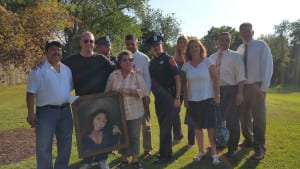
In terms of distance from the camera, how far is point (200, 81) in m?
6.60

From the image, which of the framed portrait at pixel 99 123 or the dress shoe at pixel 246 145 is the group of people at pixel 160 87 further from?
the dress shoe at pixel 246 145

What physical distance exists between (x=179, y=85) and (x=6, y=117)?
9.10 meters

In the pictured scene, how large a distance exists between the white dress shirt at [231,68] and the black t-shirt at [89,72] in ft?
7.15

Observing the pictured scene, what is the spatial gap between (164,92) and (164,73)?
1.18ft

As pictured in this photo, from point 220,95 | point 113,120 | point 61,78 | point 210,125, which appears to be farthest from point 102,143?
point 220,95

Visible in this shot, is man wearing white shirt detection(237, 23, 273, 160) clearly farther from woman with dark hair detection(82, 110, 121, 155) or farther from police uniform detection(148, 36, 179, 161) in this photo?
woman with dark hair detection(82, 110, 121, 155)

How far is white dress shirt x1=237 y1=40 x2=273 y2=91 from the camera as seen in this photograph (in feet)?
22.5

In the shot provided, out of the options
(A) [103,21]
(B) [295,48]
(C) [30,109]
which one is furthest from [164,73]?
(B) [295,48]

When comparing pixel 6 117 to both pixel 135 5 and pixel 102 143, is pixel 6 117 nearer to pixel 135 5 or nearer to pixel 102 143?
pixel 102 143

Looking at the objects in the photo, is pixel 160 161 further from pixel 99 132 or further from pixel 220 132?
pixel 99 132

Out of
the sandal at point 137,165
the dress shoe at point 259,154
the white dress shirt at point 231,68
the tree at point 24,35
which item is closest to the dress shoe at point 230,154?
the dress shoe at point 259,154

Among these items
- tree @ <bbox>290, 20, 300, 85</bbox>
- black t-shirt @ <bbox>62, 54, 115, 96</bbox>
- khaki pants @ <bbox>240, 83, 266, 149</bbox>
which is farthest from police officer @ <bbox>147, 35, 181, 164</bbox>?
tree @ <bbox>290, 20, 300, 85</bbox>

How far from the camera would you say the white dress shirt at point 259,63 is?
22.5ft

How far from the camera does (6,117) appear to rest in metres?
13.6
